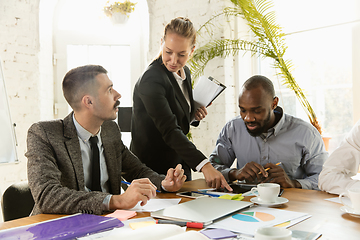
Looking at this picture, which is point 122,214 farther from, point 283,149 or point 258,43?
point 258,43

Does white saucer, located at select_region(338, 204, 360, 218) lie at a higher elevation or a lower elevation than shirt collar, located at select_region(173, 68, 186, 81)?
lower

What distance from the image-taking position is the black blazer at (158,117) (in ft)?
5.86

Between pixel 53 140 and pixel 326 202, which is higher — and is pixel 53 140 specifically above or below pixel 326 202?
above

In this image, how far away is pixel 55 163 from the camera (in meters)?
1.39

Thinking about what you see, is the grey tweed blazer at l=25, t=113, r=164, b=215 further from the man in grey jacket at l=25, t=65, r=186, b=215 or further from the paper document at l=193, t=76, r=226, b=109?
the paper document at l=193, t=76, r=226, b=109

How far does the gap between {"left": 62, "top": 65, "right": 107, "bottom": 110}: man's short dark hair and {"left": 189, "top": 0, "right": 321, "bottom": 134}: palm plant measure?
1740 mm

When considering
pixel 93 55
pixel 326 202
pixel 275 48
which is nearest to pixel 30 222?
pixel 326 202

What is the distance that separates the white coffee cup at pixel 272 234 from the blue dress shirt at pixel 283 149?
106 cm

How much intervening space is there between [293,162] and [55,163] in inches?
49.7

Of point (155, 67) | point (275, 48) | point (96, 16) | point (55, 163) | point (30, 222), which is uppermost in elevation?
point (96, 16)

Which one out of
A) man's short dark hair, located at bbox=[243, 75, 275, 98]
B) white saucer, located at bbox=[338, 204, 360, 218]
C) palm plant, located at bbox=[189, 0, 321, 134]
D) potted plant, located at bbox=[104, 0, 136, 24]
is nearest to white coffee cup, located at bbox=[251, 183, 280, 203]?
white saucer, located at bbox=[338, 204, 360, 218]

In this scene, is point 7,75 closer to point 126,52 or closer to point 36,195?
point 126,52

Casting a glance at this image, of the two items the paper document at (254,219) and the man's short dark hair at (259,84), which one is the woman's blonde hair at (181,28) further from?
the paper document at (254,219)

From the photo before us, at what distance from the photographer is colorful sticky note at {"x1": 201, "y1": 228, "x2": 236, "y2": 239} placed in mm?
896
